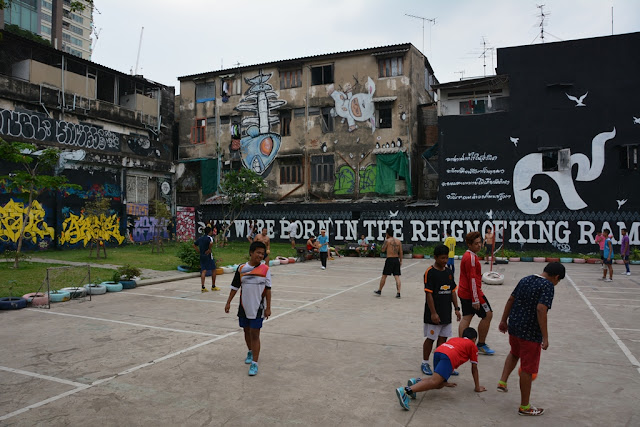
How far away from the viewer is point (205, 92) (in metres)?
38.9

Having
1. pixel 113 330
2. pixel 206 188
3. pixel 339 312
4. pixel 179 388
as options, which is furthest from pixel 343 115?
pixel 179 388

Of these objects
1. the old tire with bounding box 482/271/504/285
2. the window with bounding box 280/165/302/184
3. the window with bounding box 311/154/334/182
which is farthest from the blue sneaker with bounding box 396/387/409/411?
the window with bounding box 280/165/302/184

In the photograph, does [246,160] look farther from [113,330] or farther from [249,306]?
[249,306]

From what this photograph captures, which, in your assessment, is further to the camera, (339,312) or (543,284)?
(339,312)

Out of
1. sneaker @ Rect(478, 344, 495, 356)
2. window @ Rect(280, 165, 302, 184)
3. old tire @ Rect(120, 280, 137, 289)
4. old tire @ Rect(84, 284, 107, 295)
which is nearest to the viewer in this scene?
sneaker @ Rect(478, 344, 495, 356)

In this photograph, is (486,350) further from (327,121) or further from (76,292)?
(327,121)

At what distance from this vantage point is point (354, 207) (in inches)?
1260

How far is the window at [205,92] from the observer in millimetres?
38594

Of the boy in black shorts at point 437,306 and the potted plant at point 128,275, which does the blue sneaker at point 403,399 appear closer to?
the boy in black shorts at point 437,306

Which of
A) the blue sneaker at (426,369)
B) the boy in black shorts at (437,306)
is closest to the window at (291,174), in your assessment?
the boy in black shorts at (437,306)

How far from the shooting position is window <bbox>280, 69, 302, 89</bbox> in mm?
35531

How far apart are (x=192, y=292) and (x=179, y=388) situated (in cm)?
781

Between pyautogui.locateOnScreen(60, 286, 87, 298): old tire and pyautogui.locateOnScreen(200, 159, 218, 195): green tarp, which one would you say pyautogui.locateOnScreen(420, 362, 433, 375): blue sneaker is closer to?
pyautogui.locateOnScreen(60, 286, 87, 298): old tire

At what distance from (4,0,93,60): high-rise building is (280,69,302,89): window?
32.2 m
